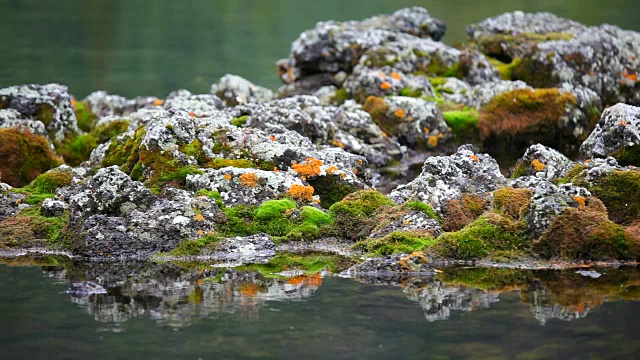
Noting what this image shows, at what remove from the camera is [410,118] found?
112 feet

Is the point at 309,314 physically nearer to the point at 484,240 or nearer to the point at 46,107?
the point at 484,240

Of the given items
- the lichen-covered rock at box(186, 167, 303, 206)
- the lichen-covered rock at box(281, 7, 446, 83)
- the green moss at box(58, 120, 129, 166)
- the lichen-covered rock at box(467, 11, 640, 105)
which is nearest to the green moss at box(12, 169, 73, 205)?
the lichen-covered rock at box(186, 167, 303, 206)

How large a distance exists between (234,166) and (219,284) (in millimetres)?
6103

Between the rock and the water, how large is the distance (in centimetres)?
3365

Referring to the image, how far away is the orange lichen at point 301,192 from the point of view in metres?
22.7

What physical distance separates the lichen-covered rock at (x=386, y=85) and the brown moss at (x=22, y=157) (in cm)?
1365

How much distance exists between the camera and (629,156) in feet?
81.4

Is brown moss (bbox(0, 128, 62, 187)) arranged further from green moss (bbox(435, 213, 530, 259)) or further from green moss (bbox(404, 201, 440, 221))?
green moss (bbox(435, 213, 530, 259))

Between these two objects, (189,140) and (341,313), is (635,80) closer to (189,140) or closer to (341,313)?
(189,140)

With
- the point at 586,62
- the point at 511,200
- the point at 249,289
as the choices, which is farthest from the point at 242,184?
the point at 586,62

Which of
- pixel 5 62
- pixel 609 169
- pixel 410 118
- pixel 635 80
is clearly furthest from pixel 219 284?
pixel 5 62

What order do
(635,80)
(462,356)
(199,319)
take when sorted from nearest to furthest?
(462,356)
(199,319)
(635,80)

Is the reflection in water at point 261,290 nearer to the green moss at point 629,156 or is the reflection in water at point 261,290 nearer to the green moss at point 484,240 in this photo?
the green moss at point 484,240

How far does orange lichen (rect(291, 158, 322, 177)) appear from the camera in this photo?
2373 cm
